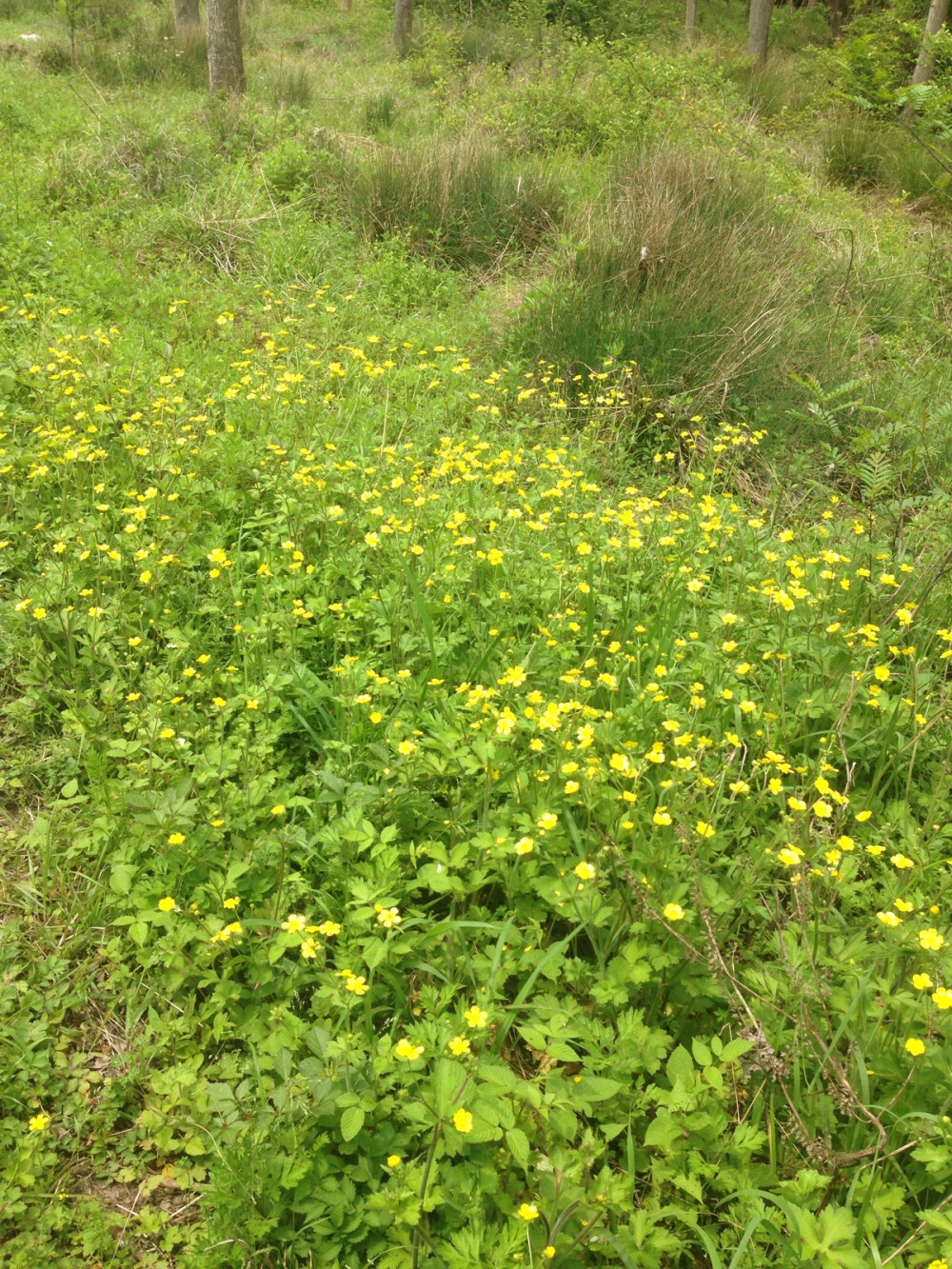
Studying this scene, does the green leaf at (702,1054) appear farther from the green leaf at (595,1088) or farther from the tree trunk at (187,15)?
the tree trunk at (187,15)

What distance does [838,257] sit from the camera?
Result: 21.0ft

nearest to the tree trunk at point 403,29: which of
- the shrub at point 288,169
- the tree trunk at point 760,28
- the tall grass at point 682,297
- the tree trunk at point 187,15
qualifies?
the tree trunk at point 187,15

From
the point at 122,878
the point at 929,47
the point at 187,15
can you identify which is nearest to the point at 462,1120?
the point at 122,878

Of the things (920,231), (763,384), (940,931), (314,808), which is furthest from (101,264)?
(920,231)

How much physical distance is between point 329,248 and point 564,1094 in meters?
6.01

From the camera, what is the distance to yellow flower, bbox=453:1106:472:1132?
1422mm

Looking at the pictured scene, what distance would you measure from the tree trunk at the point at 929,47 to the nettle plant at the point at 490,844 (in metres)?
8.43

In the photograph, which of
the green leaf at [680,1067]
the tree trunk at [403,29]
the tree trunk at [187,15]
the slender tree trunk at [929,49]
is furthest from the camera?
the tree trunk at [403,29]

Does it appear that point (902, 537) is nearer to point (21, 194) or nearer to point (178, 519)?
point (178, 519)

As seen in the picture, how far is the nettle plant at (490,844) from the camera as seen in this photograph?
61.7 inches

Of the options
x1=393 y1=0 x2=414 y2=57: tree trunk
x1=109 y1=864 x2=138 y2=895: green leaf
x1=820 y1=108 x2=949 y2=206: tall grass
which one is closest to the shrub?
x1=820 y1=108 x2=949 y2=206: tall grass

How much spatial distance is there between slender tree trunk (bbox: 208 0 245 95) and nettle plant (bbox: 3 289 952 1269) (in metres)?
6.92

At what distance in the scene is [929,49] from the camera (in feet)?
28.2

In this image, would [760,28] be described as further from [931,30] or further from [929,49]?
[929,49]
